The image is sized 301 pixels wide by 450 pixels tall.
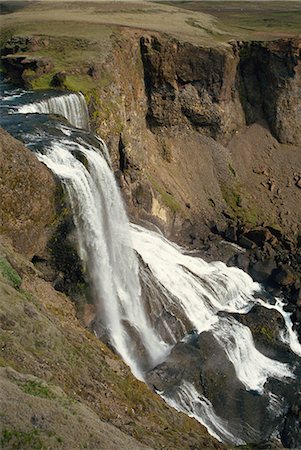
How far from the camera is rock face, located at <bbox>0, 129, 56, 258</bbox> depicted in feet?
61.8

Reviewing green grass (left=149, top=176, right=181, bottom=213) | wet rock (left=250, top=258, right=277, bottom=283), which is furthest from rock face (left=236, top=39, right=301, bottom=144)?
wet rock (left=250, top=258, right=277, bottom=283)

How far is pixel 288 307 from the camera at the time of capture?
32.2 m

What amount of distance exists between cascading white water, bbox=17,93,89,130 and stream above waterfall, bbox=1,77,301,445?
0.08 metres

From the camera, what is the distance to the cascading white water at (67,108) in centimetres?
2858

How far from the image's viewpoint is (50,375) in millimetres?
12086

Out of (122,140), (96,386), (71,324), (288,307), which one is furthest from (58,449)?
(122,140)

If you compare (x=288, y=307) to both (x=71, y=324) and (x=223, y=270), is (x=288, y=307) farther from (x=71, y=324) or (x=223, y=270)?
(x=71, y=324)

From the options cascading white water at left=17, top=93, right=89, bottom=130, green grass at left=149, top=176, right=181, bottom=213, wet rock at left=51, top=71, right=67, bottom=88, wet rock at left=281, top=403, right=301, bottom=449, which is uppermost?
wet rock at left=51, top=71, right=67, bottom=88

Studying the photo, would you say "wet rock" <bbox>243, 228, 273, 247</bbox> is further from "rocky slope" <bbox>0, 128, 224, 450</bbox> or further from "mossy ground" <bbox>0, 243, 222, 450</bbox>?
"mossy ground" <bbox>0, 243, 222, 450</bbox>

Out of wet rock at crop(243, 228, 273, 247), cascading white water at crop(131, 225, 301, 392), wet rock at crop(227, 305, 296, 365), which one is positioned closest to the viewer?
cascading white water at crop(131, 225, 301, 392)

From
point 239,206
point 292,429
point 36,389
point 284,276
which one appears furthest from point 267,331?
point 36,389

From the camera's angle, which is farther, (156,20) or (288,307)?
(156,20)

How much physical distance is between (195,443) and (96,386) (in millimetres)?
3080

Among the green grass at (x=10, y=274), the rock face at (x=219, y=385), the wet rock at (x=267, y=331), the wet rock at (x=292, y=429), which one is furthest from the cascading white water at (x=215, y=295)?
the green grass at (x=10, y=274)
